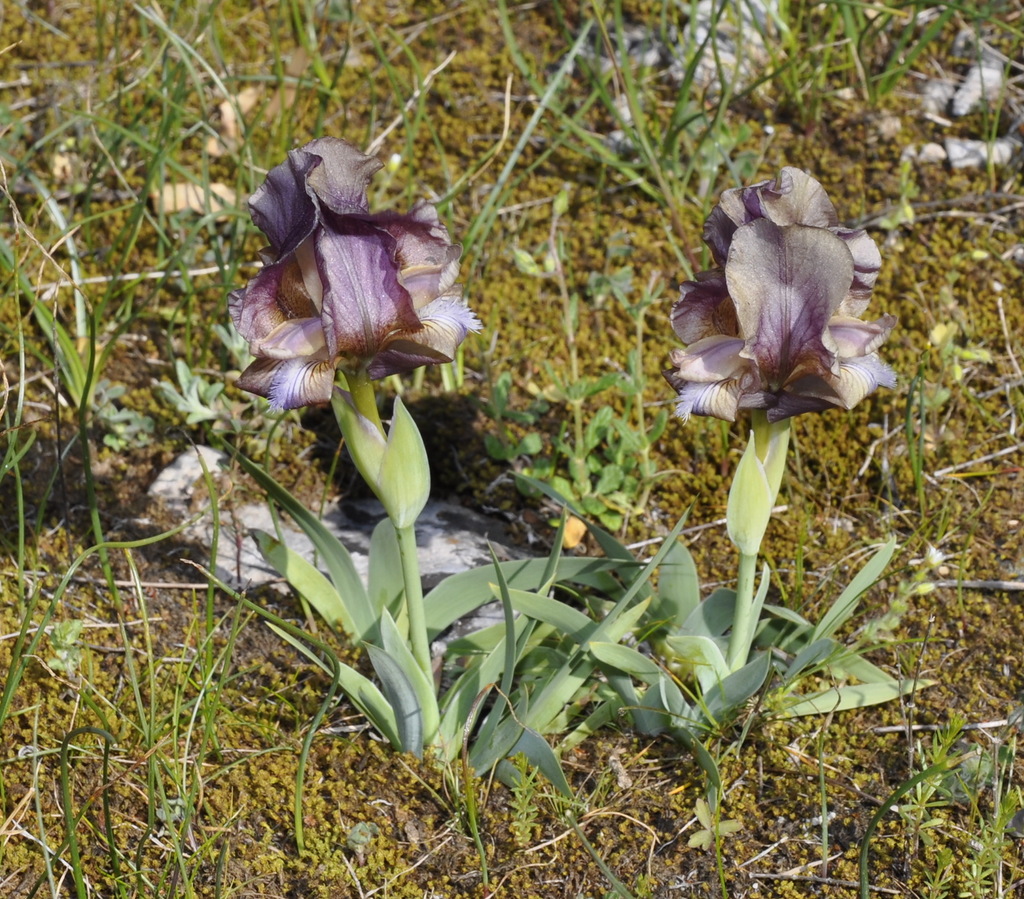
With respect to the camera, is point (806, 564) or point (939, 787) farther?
point (806, 564)

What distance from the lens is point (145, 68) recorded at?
3951 millimetres

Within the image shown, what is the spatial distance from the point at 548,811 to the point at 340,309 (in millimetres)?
1190

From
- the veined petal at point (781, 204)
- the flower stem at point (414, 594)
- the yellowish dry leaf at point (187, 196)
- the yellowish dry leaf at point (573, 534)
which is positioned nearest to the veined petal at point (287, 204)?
the flower stem at point (414, 594)

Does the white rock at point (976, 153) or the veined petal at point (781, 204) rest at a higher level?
the veined petal at point (781, 204)

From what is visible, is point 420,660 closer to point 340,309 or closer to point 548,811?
point 548,811

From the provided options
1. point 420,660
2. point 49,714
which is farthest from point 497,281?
point 49,714

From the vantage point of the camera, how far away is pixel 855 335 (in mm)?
1946

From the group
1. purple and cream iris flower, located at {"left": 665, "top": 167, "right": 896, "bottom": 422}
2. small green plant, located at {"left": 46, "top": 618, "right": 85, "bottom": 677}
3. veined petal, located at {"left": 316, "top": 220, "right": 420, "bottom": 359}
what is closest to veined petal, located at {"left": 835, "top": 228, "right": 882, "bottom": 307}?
purple and cream iris flower, located at {"left": 665, "top": 167, "right": 896, "bottom": 422}

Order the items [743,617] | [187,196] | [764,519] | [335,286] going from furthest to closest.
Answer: [187,196]
[743,617]
[764,519]
[335,286]

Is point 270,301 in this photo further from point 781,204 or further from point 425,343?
point 781,204

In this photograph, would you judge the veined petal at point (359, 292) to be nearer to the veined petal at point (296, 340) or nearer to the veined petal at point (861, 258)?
the veined petal at point (296, 340)

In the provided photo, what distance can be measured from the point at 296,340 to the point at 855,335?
101 centimetres

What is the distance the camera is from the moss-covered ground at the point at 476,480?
2.20 meters

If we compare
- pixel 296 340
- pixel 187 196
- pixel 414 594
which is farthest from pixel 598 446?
pixel 187 196
